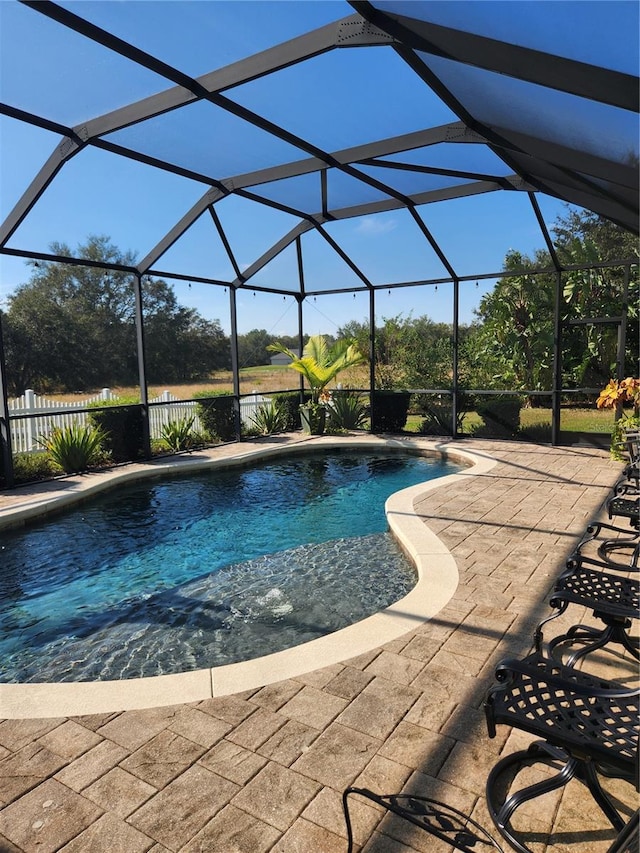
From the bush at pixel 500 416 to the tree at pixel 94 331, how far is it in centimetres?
1702

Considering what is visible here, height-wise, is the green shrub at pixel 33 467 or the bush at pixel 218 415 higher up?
the bush at pixel 218 415

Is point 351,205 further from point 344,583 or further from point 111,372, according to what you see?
point 111,372

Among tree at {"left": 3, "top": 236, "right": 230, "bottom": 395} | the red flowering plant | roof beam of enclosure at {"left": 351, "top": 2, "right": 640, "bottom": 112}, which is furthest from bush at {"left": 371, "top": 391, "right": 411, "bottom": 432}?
tree at {"left": 3, "top": 236, "right": 230, "bottom": 395}

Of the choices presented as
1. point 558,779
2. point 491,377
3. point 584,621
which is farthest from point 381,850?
point 491,377

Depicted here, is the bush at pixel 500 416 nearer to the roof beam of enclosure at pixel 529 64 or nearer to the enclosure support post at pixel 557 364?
the enclosure support post at pixel 557 364

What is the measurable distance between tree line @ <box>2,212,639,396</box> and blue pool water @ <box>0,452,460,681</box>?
441 cm

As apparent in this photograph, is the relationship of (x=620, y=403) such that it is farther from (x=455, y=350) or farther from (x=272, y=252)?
(x=272, y=252)

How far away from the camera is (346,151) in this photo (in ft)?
22.3

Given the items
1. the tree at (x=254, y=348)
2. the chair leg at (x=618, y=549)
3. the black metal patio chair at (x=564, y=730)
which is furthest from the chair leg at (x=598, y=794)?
the tree at (x=254, y=348)

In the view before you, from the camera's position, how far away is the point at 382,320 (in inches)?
590

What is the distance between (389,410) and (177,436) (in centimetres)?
494

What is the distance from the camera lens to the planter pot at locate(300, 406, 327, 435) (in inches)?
472

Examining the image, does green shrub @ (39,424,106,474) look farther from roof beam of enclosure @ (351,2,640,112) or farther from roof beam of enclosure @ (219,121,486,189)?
roof beam of enclosure @ (351,2,640,112)

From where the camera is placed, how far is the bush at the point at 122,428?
8.88 m
